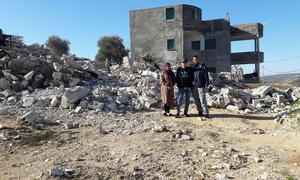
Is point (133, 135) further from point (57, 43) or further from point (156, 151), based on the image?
point (57, 43)

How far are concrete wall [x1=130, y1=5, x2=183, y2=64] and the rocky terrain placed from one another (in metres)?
22.6

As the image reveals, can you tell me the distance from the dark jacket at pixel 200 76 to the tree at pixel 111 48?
3410cm

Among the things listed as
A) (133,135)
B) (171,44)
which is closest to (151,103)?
(133,135)

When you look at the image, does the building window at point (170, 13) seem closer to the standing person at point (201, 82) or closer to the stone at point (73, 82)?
the stone at point (73, 82)

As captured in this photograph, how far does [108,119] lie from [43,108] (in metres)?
→ 2.27

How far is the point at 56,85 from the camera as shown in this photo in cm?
1538

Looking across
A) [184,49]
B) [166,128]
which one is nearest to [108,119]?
[166,128]

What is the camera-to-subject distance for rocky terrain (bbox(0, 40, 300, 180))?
23.2 feet

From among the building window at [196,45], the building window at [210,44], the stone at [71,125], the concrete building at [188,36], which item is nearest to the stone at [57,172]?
the stone at [71,125]

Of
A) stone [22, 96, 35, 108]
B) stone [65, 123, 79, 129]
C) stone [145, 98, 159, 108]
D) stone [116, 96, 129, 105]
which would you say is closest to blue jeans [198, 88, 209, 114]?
stone [145, 98, 159, 108]

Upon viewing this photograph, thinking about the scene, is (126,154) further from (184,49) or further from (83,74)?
(184,49)

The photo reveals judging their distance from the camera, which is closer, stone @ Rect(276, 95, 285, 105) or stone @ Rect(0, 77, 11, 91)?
stone @ Rect(276, 95, 285, 105)

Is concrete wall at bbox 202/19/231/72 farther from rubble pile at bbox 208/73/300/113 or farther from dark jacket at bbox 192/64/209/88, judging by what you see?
dark jacket at bbox 192/64/209/88

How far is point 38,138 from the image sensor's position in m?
8.88
